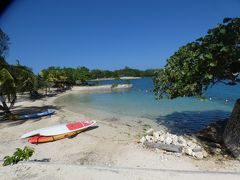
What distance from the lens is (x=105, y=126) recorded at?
15.3m

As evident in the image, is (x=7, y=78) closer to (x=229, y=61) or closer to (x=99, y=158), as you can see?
(x=99, y=158)

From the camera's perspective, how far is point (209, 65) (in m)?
9.18

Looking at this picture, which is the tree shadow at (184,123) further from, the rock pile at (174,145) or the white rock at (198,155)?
the white rock at (198,155)

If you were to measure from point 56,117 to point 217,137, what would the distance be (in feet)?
40.3

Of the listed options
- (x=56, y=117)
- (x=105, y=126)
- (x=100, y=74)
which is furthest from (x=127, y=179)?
(x=100, y=74)

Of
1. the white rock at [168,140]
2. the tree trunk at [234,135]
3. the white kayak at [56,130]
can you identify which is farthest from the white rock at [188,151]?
the white kayak at [56,130]

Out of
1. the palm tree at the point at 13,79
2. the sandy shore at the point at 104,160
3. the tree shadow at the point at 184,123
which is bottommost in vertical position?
the tree shadow at the point at 184,123

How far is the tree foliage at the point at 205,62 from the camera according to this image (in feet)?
29.7

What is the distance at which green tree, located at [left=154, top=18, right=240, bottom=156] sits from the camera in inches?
357

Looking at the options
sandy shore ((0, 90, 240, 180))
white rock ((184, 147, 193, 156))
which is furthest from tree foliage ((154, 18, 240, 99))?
sandy shore ((0, 90, 240, 180))

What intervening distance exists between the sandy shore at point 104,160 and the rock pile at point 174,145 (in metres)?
0.36

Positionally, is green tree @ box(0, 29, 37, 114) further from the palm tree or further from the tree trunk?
the tree trunk

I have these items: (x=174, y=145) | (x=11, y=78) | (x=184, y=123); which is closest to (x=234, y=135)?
(x=174, y=145)

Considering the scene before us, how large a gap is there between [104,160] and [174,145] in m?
3.05
